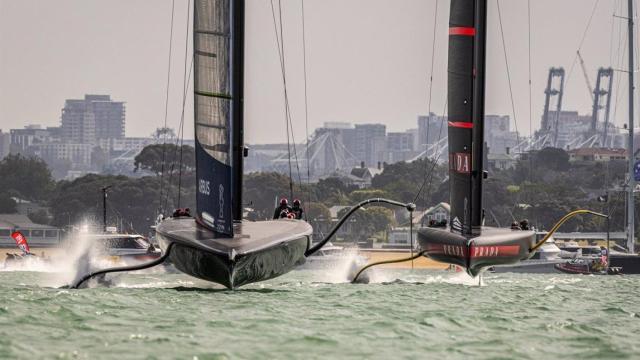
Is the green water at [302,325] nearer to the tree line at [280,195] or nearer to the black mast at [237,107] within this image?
the black mast at [237,107]

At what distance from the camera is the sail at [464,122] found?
29156mm

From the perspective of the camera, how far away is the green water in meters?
15.2

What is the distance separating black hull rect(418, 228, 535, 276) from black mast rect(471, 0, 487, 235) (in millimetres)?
532

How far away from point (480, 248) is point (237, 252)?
23.9ft

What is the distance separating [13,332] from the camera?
15984 millimetres

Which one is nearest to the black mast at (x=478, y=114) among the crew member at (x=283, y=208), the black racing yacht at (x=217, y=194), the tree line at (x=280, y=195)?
the crew member at (x=283, y=208)

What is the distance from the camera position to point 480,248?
27.6 metres

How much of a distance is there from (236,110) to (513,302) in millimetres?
5918

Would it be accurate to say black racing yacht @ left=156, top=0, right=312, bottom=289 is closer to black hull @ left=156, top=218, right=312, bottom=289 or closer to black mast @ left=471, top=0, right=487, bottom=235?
black hull @ left=156, top=218, right=312, bottom=289

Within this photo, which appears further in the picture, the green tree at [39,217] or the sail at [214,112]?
the green tree at [39,217]

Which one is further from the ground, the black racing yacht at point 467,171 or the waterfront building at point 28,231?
the black racing yacht at point 467,171

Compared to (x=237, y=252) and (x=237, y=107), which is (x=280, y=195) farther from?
(x=237, y=252)

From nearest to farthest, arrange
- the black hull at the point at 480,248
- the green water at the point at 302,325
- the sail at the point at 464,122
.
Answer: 1. the green water at the point at 302,325
2. the black hull at the point at 480,248
3. the sail at the point at 464,122

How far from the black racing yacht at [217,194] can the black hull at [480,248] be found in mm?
4811
